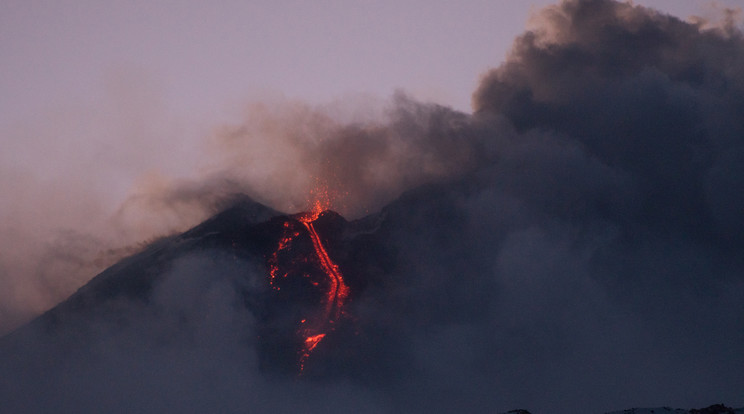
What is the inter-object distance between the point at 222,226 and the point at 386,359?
51.0 meters

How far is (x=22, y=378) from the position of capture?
16562 centimetres

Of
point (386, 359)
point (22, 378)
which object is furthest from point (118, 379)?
point (386, 359)

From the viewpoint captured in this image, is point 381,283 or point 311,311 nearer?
point 311,311

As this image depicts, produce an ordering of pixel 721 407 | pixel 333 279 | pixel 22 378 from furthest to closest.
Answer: pixel 22 378, pixel 333 279, pixel 721 407

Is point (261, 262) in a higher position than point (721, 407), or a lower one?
higher

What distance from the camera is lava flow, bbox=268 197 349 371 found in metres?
146

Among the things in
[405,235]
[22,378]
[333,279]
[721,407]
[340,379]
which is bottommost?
[721,407]

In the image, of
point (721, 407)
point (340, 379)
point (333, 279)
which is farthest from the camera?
point (333, 279)

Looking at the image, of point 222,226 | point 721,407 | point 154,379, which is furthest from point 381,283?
point 721,407

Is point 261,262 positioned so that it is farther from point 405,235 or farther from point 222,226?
point 405,235

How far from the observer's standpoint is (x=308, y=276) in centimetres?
15125

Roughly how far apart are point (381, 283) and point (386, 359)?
63.6 feet

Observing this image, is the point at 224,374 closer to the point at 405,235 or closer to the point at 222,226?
the point at 222,226

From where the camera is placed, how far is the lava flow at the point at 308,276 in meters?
146
